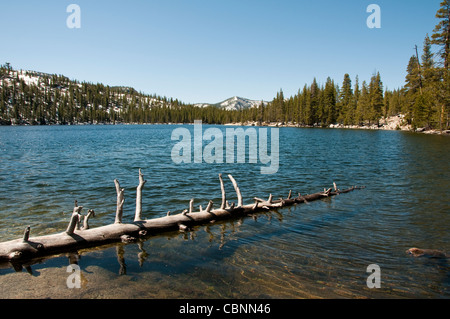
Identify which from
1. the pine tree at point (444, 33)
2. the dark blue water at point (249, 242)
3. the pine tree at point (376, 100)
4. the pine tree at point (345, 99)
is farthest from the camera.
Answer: the pine tree at point (345, 99)

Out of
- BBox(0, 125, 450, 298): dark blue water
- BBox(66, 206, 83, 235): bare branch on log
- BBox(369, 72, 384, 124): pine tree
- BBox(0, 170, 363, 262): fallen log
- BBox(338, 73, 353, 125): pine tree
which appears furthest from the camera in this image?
BBox(338, 73, 353, 125): pine tree

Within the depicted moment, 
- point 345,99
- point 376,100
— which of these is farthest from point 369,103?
point 345,99

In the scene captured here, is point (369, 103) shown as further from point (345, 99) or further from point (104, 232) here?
point (104, 232)

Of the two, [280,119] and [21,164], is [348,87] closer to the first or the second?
[280,119]

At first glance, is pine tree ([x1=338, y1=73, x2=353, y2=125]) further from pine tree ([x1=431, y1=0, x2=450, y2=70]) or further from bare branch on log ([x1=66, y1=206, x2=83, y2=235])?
bare branch on log ([x1=66, y1=206, x2=83, y2=235])

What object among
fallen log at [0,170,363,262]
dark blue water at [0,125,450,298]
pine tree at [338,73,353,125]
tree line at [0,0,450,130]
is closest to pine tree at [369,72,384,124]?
tree line at [0,0,450,130]

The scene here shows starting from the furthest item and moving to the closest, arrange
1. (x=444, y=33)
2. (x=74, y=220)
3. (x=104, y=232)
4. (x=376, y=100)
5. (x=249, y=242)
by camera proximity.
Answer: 1. (x=376, y=100)
2. (x=444, y=33)
3. (x=249, y=242)
4. (x=104, y=232)
5. (x=74, y=220)

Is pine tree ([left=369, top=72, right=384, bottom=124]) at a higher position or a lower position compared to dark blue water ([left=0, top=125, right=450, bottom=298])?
higher

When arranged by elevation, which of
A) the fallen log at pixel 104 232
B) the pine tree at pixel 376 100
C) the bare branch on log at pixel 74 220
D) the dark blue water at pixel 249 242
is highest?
the pine tree at pixel 376 100

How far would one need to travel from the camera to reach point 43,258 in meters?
8.18

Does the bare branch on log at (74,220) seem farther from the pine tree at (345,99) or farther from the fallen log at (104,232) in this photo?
→ the pine tree at (345,99)

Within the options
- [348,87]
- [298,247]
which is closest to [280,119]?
[348,87]

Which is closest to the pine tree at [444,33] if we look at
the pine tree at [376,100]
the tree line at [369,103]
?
the tree line at [369,103]

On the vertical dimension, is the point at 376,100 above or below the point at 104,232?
above
